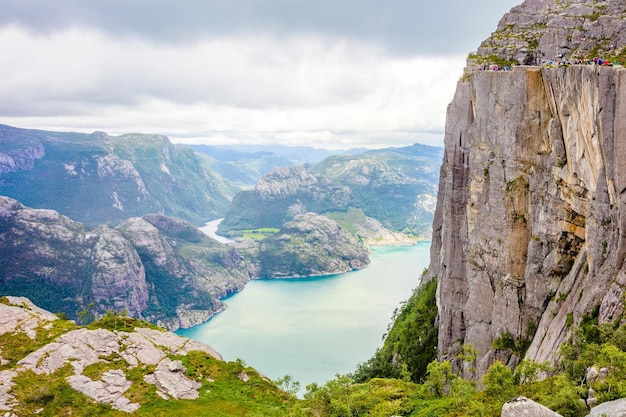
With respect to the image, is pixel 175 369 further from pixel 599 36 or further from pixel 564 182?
pixel 599 36

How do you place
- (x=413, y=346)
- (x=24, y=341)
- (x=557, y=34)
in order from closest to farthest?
(x=557, y=34) → (x=24, y=341) → (x=413, y=346)

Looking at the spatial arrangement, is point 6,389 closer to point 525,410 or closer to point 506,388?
point 506,388

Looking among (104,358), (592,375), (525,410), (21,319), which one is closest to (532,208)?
(592,375)

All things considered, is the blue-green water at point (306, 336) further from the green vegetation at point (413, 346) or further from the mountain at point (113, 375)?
the mountain at point (113, 375)

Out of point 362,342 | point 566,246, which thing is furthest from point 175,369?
point 362,342

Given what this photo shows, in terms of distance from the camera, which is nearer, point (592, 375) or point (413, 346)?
point (592, 375)

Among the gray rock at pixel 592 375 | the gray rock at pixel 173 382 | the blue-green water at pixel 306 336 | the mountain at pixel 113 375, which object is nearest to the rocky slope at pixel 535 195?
the gray rock at pixel 592 375
